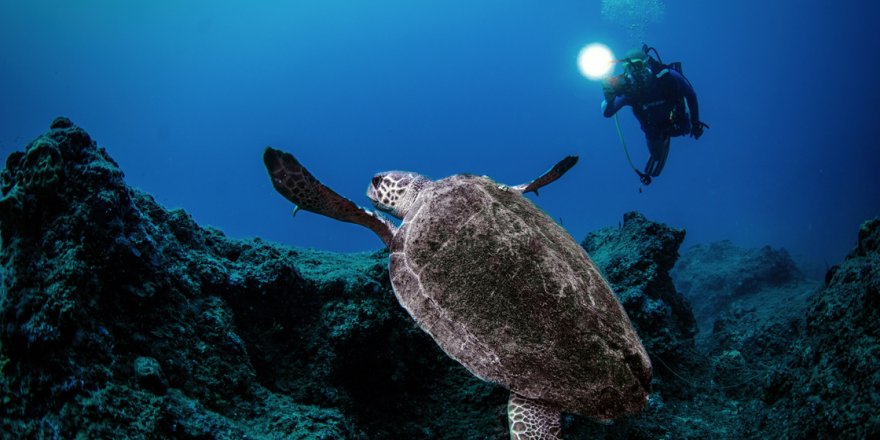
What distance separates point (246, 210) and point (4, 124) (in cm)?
5934

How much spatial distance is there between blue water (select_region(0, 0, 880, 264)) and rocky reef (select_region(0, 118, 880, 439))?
64004 mm

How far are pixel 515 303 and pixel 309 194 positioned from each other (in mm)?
1909

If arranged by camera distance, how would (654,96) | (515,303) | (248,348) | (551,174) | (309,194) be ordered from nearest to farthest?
(515,303) < (248,348) < (309,194) < (551,174) < (654,96)

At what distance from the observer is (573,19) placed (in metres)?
123

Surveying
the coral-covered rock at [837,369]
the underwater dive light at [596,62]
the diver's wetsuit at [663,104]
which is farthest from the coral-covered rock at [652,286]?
the underwater dive light at [596,62]

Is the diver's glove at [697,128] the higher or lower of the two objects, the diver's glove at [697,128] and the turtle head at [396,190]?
the higher

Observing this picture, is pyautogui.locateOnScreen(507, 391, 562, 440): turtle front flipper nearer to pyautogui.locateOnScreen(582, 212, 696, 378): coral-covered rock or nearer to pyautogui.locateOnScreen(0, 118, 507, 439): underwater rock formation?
pyautogui.locateOnScreen(0, 118, 507, 439): underwater rock formation

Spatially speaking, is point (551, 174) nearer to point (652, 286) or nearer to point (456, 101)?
point (652, 286)

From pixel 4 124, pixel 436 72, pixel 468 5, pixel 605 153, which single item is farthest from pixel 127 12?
pixel 605 153

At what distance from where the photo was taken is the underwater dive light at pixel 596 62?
9836 mm

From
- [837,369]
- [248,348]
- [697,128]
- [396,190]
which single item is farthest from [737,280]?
[248,348]

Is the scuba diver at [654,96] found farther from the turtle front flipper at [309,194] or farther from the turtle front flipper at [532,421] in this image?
the turtle front flipper at [532,421]

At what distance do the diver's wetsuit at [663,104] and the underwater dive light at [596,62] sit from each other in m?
0.95

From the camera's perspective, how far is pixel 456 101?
141 meters
